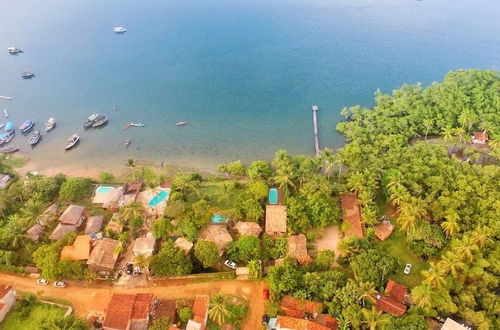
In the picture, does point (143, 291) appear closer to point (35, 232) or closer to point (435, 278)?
point (35, 232)

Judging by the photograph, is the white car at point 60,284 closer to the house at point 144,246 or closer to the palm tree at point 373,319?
the house at point 144,246

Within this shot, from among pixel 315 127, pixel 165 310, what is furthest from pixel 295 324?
pixel 315 127

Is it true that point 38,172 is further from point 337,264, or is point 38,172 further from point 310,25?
point 310,25

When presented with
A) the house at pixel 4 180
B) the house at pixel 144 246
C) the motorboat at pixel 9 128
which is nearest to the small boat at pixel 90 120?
the motorboat at pixel 9 128

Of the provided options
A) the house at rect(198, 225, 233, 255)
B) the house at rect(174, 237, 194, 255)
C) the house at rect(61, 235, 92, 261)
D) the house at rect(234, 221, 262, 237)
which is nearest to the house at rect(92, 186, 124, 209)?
the house at rect(61, 235, 92, 261)

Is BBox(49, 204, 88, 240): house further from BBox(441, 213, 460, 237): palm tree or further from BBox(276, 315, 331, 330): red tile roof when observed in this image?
BBox(441, 213, 460, 237): palm tree
